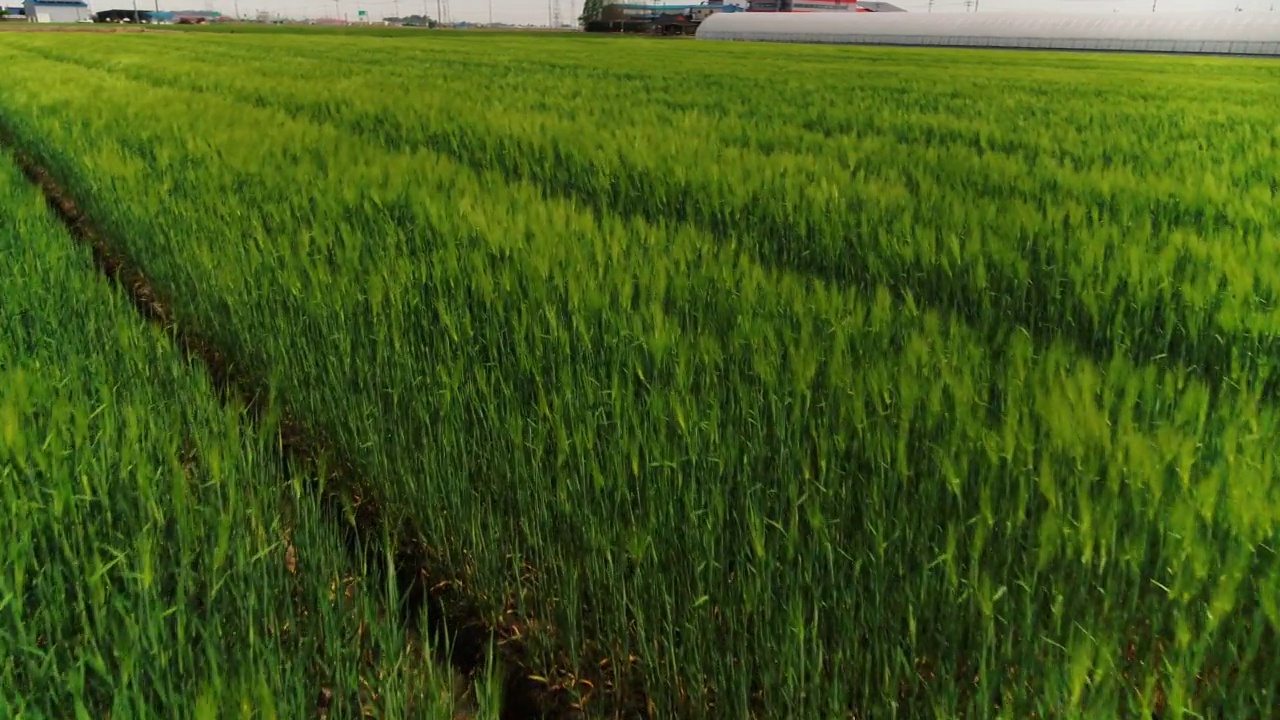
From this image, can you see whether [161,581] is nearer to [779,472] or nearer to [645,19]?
[779,472]

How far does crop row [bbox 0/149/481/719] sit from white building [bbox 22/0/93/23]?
8849 centimetres

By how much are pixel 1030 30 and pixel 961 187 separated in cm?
3825

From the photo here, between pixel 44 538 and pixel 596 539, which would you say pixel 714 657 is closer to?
pixel 596 539

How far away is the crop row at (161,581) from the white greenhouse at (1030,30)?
3565cm

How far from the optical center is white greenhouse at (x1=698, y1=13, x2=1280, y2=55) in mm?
28469

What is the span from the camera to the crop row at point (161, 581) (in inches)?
36.6

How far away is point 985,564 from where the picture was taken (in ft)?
3.48

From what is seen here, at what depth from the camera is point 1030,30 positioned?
35281 millimetres

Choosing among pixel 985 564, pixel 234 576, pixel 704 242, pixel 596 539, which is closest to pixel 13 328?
pixel 234 576

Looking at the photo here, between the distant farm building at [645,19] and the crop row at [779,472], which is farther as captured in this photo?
the distant farm building at [645,19]

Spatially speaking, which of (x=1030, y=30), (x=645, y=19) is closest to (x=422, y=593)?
(x=1030, y=30)

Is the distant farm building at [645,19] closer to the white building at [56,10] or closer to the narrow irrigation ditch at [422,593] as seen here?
the white building at [56,10]

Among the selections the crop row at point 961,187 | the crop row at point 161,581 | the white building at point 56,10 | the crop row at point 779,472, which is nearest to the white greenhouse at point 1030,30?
the crop row at point 961,187

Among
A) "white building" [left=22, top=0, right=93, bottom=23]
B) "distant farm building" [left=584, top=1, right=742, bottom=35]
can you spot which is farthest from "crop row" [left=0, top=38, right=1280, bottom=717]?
"white building" [left=22, top=0, right=93, bottom=23]
